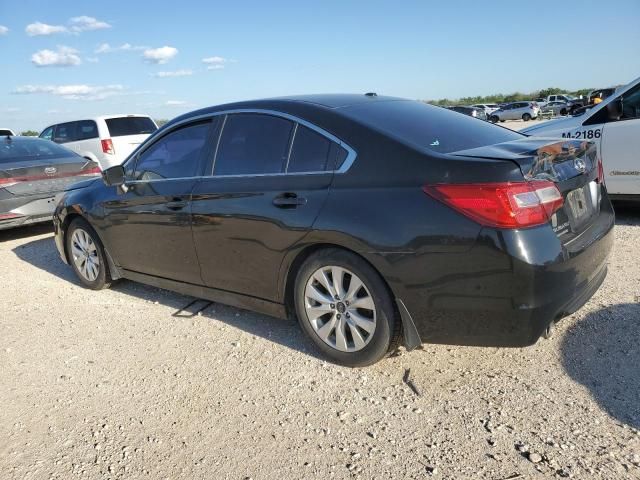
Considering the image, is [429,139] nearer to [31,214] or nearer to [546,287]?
[546,287]

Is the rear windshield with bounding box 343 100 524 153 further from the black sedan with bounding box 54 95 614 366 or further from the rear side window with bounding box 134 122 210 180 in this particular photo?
the rear side window with bounding box 134 122 210 180

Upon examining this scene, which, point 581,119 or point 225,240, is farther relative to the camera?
point 581,119

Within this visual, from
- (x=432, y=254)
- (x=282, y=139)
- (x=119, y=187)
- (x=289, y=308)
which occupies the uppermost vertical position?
(x=282, y=139)

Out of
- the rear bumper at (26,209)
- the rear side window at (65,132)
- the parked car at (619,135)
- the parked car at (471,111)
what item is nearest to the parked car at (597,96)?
the parked car at (471,111)

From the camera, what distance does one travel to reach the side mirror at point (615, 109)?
5.82 m

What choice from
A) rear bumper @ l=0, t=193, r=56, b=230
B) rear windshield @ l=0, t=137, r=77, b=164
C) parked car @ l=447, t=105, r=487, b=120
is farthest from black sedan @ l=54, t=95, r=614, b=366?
rear windshield @ l=0, t=137, r=77, b=164

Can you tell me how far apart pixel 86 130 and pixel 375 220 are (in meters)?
12.7

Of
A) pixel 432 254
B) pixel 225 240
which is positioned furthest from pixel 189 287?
pixel 432 254

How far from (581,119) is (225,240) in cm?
468

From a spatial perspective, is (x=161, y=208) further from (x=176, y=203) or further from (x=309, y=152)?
(x=309, y=152)

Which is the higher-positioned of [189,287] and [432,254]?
[432,254]

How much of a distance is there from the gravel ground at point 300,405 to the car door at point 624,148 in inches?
86.4

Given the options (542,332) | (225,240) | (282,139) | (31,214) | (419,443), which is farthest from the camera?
(31,214)

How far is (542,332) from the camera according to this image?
8.98ft
